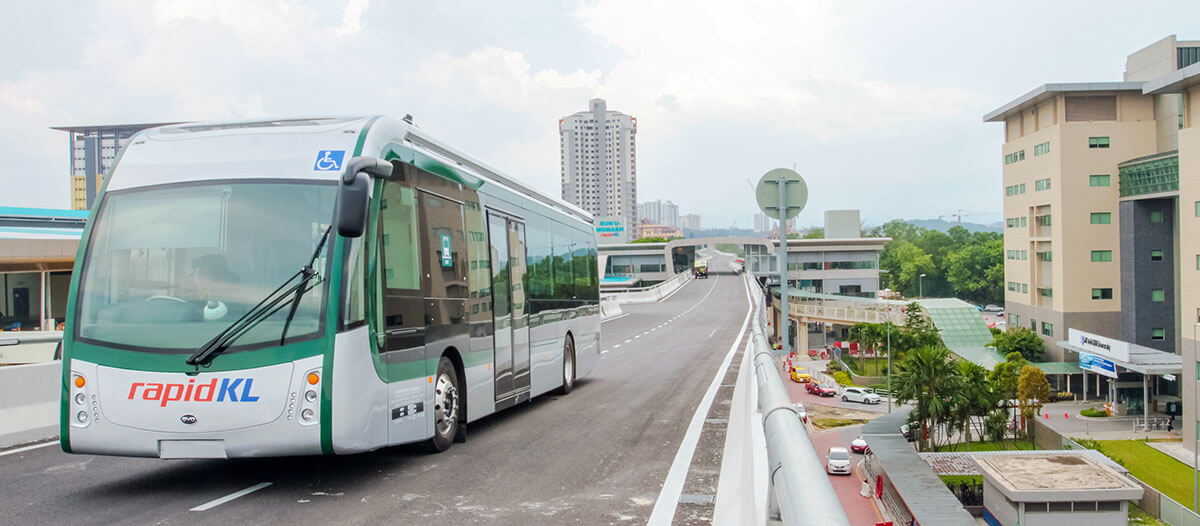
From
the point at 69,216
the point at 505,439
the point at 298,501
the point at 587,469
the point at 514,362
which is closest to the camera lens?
the point at 298,501

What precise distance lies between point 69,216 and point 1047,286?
68408 millimetres

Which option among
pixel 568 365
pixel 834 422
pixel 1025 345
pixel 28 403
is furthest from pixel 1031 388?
pixel 28 403

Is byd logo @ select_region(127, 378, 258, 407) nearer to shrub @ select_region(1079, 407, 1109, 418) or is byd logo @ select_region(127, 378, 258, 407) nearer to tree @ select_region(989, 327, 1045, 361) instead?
shrub @ select_region(1079, 407, 1109, 418)

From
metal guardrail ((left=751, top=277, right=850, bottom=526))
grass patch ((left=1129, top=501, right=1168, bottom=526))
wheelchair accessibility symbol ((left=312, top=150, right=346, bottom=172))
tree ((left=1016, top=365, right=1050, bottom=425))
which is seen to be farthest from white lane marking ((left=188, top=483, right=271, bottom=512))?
tree ((left=1016, top=365, right=1050, bottom=425))

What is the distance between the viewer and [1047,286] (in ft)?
237

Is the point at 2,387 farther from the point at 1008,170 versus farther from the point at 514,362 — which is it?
the point at 1008,170

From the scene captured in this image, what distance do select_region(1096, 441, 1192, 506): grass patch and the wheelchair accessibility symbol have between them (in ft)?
158

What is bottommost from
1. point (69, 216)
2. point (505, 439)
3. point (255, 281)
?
point (505, 439)

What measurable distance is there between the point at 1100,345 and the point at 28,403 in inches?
2482

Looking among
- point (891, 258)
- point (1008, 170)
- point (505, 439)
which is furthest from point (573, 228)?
point (891, 258)

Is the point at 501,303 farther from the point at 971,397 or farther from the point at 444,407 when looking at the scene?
the point at 971,397

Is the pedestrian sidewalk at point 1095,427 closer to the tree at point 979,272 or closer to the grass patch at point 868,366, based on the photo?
the grass patch at point 868,366

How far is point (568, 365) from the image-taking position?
16031mm

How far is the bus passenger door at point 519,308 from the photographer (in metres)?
12.3
